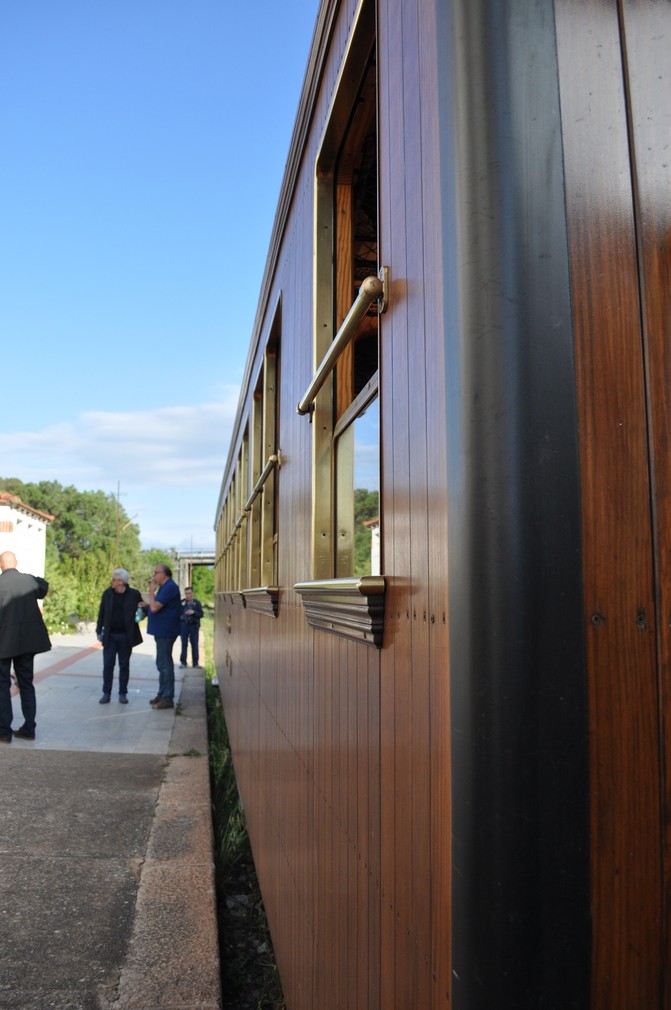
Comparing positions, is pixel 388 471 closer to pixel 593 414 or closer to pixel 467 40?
pixel 593 414

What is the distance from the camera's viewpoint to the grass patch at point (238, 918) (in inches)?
135

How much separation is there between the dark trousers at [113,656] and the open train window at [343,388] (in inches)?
307

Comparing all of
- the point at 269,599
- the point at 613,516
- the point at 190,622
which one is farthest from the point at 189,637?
the point at 613,516

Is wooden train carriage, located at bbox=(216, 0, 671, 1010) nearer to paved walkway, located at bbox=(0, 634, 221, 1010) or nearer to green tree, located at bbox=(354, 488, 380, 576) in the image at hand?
green tree, located at bbox=(354, 488, 380, 576)

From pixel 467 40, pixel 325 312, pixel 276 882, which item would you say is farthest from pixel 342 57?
pixel 276 882

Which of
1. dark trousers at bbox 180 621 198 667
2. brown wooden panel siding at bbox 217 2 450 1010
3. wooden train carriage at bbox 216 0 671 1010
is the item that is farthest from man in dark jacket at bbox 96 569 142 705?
wooden train carriage at bbox 216 0 671 1010

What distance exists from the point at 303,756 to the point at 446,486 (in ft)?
5.57

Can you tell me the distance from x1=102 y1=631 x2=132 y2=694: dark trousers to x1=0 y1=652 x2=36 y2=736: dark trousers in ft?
8.00

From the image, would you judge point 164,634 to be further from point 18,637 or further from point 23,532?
point 23,532

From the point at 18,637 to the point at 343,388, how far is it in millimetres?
5582

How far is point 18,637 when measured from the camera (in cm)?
703

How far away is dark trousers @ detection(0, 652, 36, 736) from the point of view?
23.2 feet

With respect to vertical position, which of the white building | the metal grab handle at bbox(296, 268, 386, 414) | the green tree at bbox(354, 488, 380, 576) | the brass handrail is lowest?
the green tree at bbox(354, 488, 380, 576)

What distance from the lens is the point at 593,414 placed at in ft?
3.43
